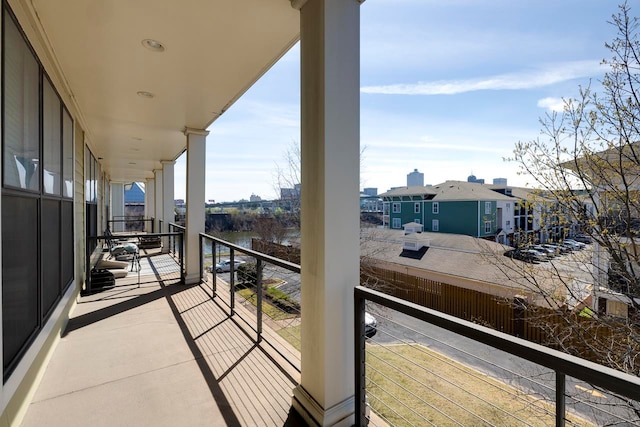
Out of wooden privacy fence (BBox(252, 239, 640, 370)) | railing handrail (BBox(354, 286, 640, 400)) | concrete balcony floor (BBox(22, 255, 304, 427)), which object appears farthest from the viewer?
wooden privacy fence (BBox(252, 239, 640, 370))

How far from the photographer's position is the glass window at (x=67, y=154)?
11.4ft

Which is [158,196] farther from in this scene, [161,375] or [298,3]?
[298,3]

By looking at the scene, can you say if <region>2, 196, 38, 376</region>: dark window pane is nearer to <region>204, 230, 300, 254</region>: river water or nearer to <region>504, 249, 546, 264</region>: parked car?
<region>504, 249, 546, 264</region>: parked car

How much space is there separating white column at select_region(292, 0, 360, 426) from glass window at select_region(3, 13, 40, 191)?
5.52 feet

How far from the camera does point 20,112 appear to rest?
2014 millimetres

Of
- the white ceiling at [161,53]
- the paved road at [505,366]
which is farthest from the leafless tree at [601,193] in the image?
the white ceiling at [161,53]

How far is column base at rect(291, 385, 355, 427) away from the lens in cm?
179

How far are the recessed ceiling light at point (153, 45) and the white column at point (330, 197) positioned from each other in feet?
4.90

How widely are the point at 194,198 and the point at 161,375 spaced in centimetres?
338

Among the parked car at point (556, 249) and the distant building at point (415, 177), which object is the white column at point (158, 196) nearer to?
the parked car at point (556, 249)

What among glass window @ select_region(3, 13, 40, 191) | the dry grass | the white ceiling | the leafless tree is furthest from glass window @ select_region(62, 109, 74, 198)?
the leafless tree

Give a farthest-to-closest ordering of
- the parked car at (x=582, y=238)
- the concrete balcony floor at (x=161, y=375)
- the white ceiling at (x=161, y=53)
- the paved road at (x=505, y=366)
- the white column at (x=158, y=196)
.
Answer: the white column at (x=158, y=196) → the parked car at (x=582, y=238) → the paved road at (x=505, y=366) → the white ceiling at (x=161, y=53) → the concrete balcony floor at (x=161, y=375)

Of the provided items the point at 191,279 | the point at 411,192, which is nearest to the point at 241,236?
the point at 411,192

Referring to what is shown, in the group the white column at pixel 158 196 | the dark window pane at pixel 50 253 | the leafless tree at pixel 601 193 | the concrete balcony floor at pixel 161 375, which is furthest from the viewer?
the white column at pixel 158 196
